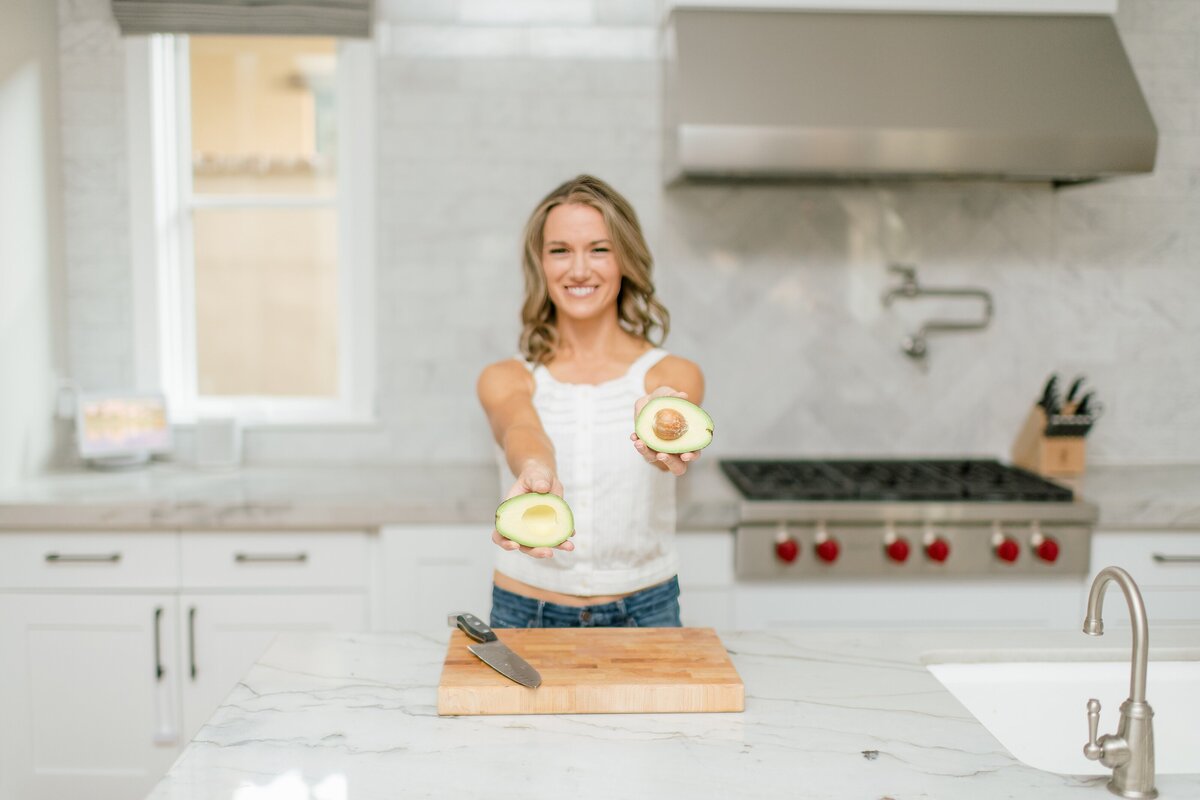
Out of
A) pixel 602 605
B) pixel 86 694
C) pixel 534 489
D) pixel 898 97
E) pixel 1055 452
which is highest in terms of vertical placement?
pixel 898 97

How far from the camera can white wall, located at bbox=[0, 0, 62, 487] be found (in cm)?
275

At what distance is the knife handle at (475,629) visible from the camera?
1448 mm

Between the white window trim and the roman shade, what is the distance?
9 centimetres

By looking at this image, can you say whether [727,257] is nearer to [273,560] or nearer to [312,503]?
[312,503]

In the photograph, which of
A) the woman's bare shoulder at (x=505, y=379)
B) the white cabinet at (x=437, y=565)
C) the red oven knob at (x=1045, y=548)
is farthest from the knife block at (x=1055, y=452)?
the woman's bare shoulder at (x=505, y=379)

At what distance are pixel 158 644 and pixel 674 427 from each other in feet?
5.72

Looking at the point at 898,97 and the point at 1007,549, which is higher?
the point at 898,97

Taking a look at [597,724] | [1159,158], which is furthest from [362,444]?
[1159,158]

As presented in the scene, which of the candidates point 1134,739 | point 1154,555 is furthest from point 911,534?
point 1134,739

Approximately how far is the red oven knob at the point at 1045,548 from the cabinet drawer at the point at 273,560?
1.64 metres

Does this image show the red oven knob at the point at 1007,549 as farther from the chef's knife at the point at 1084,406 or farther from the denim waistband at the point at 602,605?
the denim waistband at the point at 602,605

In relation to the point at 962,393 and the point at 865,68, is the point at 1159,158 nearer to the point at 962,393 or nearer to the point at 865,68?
the point at 962,393

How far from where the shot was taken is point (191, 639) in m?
2.59

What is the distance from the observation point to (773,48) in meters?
2.67
